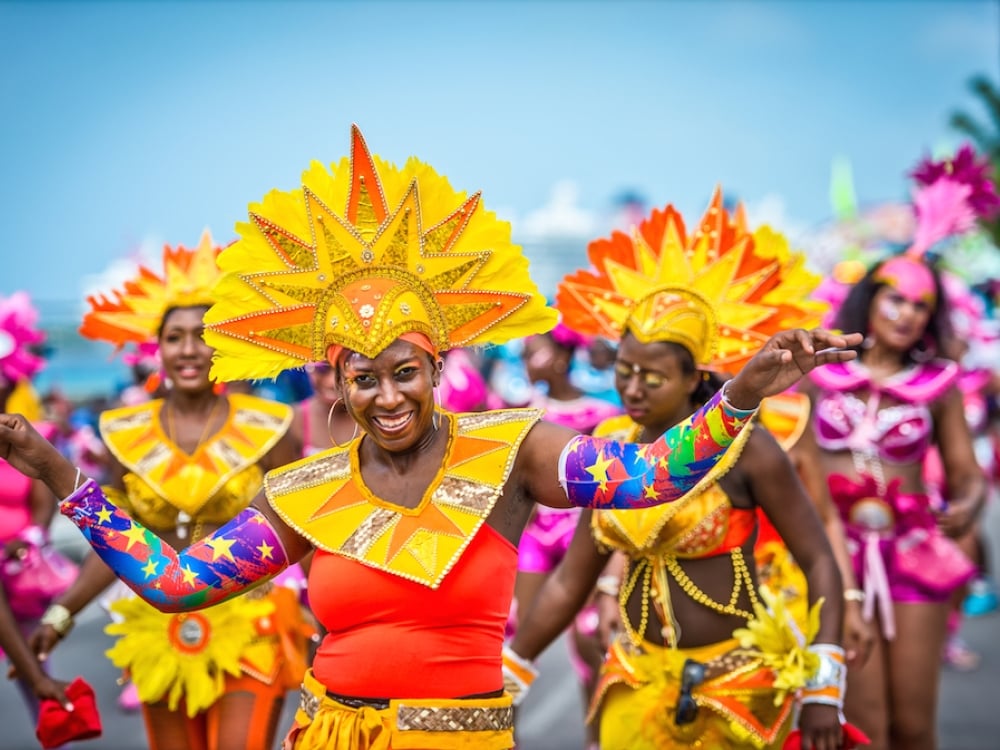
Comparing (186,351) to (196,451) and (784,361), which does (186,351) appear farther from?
(784,361)

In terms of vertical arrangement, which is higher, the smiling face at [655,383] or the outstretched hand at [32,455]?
the smiling face at [655,383]

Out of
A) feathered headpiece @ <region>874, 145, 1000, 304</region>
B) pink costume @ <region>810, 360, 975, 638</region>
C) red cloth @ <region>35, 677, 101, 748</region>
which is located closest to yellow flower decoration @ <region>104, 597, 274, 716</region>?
red cloth @ <region>35, 677, 101, 748</region>

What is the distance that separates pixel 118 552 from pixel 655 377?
1.89 meters

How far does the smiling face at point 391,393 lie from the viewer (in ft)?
11.2

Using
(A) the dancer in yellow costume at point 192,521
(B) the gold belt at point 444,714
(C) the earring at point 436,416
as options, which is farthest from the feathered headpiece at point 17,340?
(B) the gold belt at point 444,714

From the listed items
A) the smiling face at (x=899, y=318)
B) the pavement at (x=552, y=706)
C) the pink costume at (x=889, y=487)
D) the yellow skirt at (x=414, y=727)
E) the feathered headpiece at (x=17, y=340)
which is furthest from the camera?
the pavement at (x=552, y=706)

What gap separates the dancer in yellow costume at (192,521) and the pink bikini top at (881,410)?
2.60m

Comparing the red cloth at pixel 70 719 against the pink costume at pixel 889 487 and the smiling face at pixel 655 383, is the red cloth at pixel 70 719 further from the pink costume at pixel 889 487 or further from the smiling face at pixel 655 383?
the pink costume at pixel 889 487

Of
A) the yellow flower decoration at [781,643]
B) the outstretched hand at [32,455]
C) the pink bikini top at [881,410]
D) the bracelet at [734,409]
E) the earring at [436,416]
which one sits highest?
the pink bikini top at [881,410]

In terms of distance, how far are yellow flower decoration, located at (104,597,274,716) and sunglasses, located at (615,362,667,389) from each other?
1.79 m

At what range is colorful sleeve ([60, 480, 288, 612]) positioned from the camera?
3.35 meters

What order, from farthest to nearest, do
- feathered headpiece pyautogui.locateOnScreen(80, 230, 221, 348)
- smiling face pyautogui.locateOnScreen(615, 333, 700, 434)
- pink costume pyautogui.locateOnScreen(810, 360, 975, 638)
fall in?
pink costume pyautogui.locateOnScreen(810, 360, 975, 638) < feathered headpiece pyautogui.locateOnScreen(80, 230, 221, 348) < smiling face pyautogui.locateOnScreen(615, 333, 700, 434)

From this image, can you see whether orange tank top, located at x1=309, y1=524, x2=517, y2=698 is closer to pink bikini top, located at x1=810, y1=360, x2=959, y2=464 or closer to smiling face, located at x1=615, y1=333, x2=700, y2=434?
smiling face, located at x1=615, y1=333, x2=700, y2=434

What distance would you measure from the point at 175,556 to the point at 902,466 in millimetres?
3917
